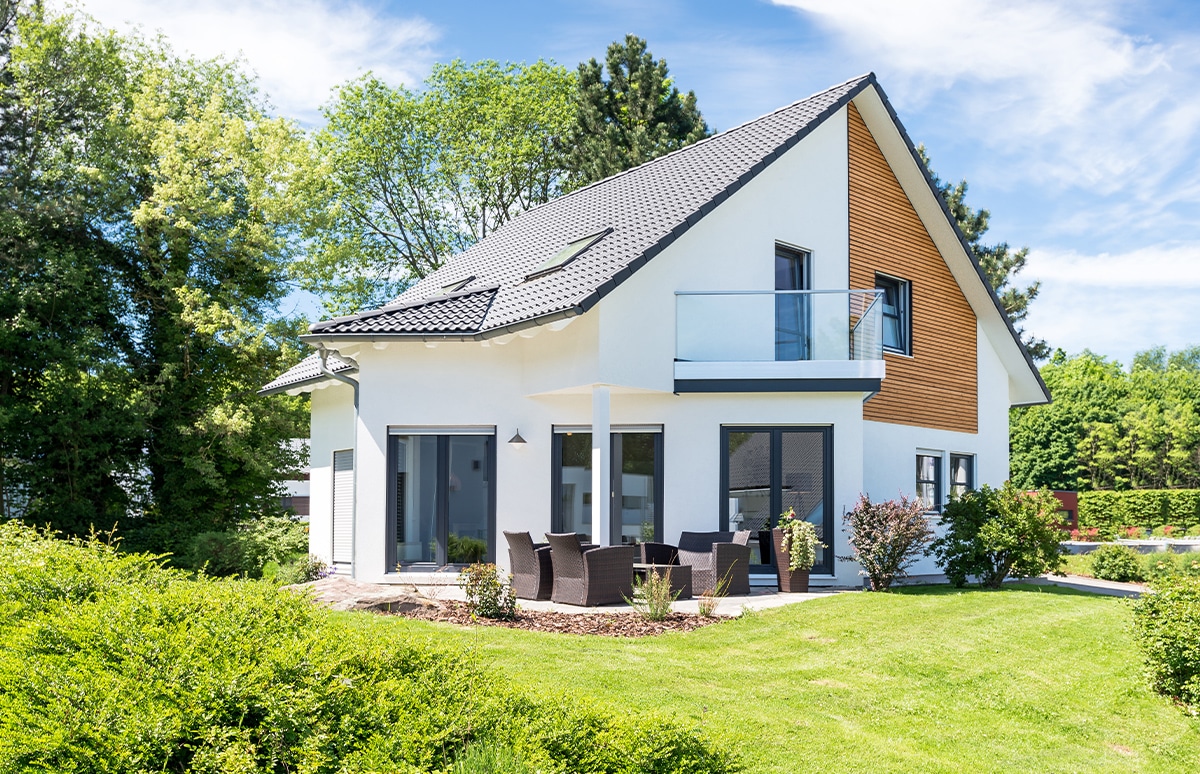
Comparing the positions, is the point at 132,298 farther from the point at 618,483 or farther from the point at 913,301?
the point at 913,301

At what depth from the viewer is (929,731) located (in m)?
7.23

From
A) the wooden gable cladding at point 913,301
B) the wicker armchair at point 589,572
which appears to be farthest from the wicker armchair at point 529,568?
the wooden gable cladding at point 913,301

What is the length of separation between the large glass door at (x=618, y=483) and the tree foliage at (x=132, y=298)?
462 inches

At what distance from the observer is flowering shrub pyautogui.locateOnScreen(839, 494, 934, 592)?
13.8m

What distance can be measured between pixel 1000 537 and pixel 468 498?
7.86 meters

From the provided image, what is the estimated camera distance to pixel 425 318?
1507 centimetres

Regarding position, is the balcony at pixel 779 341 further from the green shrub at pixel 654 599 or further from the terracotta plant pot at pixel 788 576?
the green shrub at pixel 654 599

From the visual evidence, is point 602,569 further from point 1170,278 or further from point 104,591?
point 1170,278

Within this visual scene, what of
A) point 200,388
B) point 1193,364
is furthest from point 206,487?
point 1193,364

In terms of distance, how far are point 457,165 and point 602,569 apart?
2671cm

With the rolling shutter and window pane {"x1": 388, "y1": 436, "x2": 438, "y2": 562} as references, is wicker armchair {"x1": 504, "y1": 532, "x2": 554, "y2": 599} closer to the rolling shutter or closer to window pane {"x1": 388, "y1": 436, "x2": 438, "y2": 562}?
window pane {"x1": 388, "y1": 436, "x2": 438, "y2": 562}

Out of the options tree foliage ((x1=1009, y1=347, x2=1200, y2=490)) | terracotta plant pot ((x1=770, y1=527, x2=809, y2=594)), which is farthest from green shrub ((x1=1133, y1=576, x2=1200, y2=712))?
tree foliage ((x1=1009, y1=347, x2=1200, y2=490))

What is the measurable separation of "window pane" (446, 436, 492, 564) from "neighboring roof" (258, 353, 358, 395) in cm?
252

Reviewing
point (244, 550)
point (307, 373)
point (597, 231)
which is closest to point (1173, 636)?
point (597, 231)
